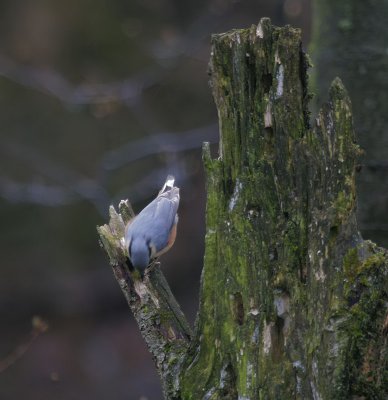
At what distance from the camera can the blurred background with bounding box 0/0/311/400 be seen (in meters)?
8.34

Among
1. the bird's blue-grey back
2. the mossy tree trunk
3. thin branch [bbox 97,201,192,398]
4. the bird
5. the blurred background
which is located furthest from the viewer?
the blurred background

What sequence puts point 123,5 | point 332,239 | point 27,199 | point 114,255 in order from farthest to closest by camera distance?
point 123,5 → point 27,199 → point 114,255 → point 332,239

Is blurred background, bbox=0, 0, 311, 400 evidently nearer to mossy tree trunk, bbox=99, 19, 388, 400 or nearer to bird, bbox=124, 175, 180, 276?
bird, bbox=124, 175, 180, 276

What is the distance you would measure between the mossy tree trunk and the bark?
1.20m

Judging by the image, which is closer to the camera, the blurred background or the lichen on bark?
the lichen on bark

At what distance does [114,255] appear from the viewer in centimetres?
330

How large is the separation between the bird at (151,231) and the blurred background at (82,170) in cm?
317

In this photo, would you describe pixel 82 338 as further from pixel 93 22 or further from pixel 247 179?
pixel 247 179

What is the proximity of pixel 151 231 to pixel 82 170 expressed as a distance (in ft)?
16.6

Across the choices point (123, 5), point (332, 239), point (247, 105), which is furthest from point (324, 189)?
point (123, 5)

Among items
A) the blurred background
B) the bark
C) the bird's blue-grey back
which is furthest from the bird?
the blurred background

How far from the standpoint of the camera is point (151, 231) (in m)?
3.99

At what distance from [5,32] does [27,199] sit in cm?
271

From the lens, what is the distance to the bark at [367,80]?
152 inches
